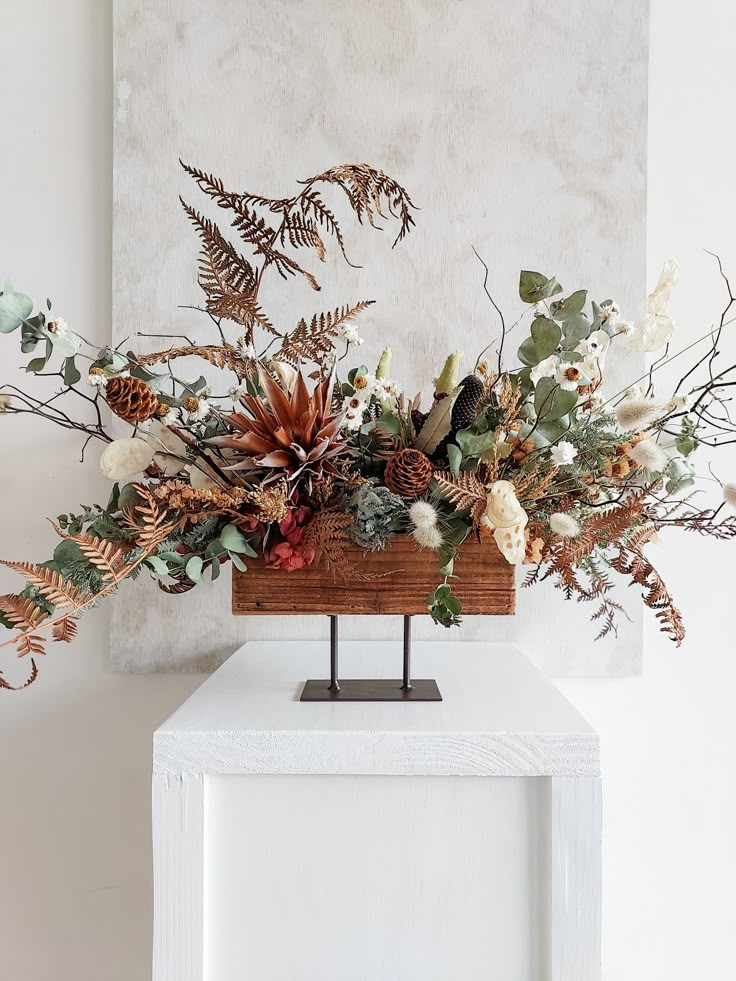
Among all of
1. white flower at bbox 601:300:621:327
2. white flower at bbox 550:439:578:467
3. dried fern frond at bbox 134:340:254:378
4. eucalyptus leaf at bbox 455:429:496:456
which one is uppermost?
white flower at bbox 601:300:621:327

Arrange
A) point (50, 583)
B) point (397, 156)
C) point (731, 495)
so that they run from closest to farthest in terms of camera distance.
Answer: point (50, 583)
point (731, 495)
point (397, 156)

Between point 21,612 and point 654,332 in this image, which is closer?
point 21,612

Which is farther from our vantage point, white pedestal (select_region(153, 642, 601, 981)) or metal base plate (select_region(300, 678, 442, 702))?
metal base plate (select_region(300, 678, 442, 702))

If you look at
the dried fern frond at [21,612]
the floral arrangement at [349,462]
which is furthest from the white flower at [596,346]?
the dried fern frond at [21,612]

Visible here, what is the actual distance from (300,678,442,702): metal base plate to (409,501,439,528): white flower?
0.21m

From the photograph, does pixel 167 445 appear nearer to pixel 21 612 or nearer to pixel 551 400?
pixel 21 612

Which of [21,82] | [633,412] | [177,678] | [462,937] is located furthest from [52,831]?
[21,82]

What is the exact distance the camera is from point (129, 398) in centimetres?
63

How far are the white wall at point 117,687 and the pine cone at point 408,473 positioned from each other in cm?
55

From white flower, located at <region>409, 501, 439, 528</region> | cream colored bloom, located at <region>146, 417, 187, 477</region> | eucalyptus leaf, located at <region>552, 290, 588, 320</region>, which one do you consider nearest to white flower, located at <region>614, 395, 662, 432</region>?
eucalyptus leaf, located at <region>552, 290, 588, 320</region>

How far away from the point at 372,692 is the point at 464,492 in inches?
10.3

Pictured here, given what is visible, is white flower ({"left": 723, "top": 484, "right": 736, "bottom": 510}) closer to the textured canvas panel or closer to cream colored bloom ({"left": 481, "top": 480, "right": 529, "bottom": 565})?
cream colored bloom ({"left": 481, "top": 480, "right": 529, "bottom": 565})

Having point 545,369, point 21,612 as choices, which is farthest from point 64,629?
point 545,369

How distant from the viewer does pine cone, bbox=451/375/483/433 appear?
68 cm
